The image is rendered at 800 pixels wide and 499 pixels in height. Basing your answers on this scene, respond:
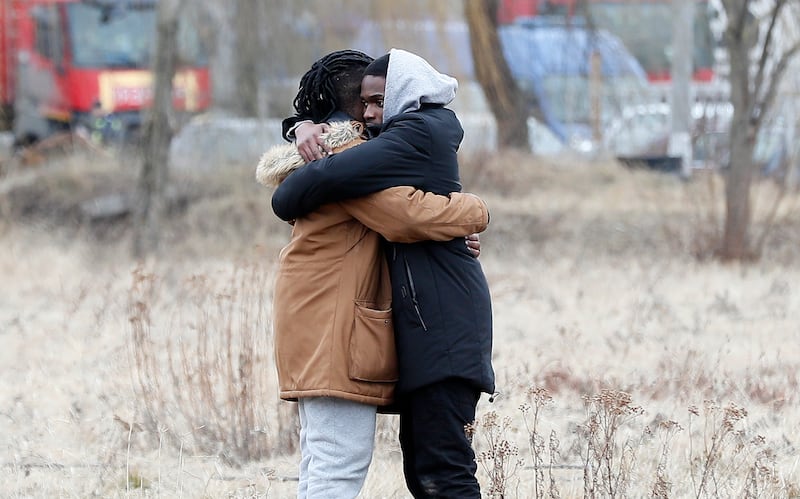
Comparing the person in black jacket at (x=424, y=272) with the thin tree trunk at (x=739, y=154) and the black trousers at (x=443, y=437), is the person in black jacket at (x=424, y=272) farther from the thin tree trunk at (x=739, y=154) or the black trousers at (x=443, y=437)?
the thin tree trunk at (x=739, y=154)

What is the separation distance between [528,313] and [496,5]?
8.18 metres

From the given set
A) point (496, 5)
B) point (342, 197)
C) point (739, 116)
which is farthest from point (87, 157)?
point (342, 197)

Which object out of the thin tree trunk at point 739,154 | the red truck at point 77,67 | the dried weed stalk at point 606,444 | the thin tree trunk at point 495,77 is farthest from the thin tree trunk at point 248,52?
the dried weed stalk at point 606,444

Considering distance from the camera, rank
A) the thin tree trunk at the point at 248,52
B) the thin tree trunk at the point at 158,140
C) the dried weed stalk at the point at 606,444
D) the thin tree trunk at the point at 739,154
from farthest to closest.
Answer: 1. the thin tree trunk at the point at 248,52
2. the thin tree trunk at the point at 158,140
3. the thin tree trunk at the point at 739,154
4. the dried weed stalk at the point at 606,444

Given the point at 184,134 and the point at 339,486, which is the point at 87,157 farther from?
the point at 339,486

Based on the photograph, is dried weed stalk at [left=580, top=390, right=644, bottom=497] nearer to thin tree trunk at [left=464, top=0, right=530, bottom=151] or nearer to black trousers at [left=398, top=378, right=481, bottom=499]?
black trousers at [left=398, top=378, right=481, bottom=499]

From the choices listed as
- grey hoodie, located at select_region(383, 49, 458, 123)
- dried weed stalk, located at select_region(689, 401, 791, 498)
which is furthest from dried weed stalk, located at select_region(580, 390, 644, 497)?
grey hoodie, located at select_region(383, 49, 458, 123)

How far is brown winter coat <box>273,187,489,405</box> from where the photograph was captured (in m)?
3.24

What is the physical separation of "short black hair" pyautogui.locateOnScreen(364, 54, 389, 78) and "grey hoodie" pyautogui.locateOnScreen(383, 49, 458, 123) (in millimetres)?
21

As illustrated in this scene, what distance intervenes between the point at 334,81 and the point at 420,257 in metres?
0.56

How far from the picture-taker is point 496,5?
16.0m

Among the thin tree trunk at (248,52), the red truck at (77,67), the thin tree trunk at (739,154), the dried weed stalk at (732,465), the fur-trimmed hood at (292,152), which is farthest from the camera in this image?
the red truck at (77,67)

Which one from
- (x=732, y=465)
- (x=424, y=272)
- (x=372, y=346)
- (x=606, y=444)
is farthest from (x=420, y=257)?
(x=732, y=465)

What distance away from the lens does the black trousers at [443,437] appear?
3.28 meters
